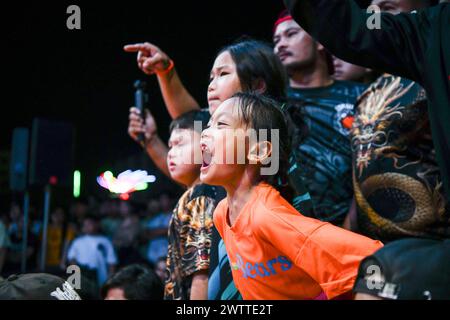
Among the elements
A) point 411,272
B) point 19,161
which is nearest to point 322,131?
point 411,272

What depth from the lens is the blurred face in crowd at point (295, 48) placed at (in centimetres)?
265

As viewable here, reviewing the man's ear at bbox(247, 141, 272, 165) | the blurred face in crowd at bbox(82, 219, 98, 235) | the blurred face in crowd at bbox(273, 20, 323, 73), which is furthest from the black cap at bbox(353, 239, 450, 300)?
the blurred face in crowd at bbox(82, 219, 98, 235)

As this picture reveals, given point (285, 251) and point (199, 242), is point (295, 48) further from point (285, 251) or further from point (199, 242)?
point (285, 251)

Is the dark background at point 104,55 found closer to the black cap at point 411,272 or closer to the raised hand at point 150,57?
the raised hand at point 150,57

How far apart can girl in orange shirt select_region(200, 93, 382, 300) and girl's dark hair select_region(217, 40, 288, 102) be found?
0.78 feet

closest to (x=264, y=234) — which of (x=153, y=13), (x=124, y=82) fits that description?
(x=153, y=13)

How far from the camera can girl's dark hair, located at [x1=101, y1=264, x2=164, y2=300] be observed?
243 centimetres

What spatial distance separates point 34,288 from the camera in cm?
125

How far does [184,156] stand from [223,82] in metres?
0.39

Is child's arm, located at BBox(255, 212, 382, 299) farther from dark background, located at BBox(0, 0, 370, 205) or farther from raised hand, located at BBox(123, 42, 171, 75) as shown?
dark background, located at BBox(0, 0, 370, 205)

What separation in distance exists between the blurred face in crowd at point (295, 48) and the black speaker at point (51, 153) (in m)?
2.67

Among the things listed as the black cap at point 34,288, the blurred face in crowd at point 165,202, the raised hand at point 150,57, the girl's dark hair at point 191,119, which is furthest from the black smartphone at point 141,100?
the blurred face in crowd at point 165,202
